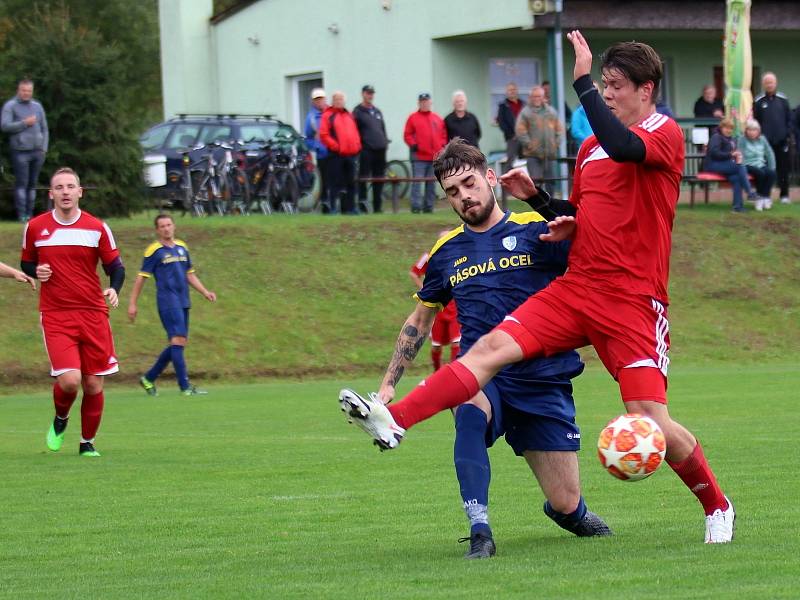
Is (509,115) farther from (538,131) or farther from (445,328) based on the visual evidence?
(445,328)

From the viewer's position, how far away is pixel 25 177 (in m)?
24.4

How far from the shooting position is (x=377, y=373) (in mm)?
21031

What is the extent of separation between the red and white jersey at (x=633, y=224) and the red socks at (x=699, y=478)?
0.73 metres

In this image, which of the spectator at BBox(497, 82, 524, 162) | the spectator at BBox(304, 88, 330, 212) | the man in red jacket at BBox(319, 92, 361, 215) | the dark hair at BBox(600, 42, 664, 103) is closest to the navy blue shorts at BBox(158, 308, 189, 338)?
the man in red jacket at BBox(319, 92, 361, 215)

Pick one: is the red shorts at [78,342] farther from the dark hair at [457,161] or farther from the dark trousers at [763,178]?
the dark trousers at [763,178]

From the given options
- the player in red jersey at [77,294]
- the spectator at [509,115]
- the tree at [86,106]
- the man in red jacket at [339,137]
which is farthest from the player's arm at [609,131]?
the tree at [86,106]

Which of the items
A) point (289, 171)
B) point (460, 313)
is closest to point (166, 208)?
point (289, 171)

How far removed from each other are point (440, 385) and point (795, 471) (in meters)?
3.95

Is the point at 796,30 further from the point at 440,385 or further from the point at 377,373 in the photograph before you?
the point at 440,385

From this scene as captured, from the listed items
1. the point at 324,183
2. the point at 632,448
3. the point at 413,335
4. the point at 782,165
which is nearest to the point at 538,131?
the point at 324,183

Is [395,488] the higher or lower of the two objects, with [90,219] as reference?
lower

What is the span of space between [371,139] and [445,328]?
27.8 feet

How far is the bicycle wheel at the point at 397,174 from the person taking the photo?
3056 cm

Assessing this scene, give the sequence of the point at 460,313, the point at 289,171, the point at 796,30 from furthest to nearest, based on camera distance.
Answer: the point at 796,30 < the point at 289,171 < the point at 460,313
